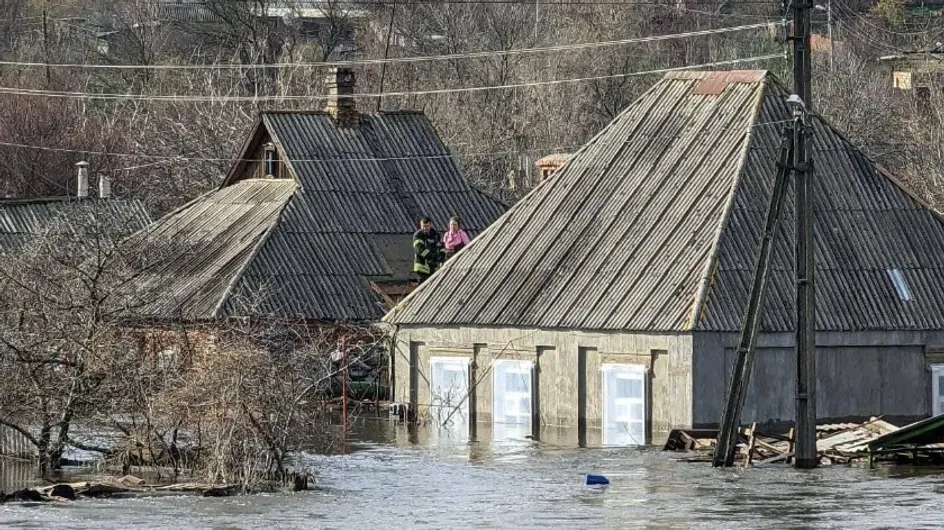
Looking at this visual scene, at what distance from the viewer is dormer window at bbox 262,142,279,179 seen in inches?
2079

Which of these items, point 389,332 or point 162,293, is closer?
point 389,332

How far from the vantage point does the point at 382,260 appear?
5009 centimetres

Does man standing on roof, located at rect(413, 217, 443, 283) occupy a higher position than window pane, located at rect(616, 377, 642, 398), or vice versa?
man standing on roof, located at rect(413, 217, 443, 283)

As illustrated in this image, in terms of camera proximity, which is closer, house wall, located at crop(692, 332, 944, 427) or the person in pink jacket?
house wall, located at crop(692, 332, 944, 427)

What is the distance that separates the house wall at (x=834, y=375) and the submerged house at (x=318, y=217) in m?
10.7

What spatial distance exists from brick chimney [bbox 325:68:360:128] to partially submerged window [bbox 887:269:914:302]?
56.1 feet

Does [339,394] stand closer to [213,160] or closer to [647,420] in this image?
[647,420]

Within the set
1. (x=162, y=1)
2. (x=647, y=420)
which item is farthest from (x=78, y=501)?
(x=162, y=1)

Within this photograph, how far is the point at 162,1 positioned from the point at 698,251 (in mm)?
56166

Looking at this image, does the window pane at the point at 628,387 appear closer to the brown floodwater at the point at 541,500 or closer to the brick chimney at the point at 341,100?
the brown floodwater at the point at 541,500

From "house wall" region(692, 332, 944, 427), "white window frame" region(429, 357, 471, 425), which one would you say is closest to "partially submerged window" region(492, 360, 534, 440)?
"white window frame" region(429, 357, 471, 425)

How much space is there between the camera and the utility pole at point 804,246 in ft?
106

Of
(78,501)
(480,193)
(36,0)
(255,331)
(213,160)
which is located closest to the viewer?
(78,501)

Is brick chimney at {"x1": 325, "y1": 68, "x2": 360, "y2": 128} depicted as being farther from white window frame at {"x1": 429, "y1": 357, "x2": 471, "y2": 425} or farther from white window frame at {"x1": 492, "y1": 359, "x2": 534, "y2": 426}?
white window frame at {"x1": 492, "y1": 359, "x2": 534, "y2": 426}
